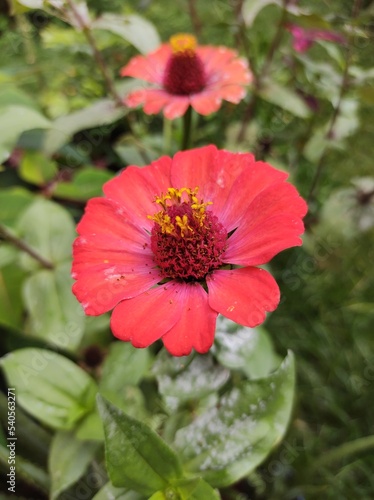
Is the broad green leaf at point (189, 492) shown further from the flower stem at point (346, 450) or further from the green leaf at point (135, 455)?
the flower stem at point (346, 450)

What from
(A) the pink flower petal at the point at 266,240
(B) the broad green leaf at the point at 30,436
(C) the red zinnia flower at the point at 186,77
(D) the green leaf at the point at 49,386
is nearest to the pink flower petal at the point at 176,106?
(C) the red zinnia flower at the point at 186,77

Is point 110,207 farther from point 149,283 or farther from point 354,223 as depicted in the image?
point 354,223

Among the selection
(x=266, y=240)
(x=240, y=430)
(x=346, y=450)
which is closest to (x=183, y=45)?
(x=266, y=240)

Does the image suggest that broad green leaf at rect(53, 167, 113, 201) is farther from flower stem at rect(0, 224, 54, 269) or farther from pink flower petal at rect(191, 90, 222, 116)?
pink flower petal at rect(191, 90, 222, 116)

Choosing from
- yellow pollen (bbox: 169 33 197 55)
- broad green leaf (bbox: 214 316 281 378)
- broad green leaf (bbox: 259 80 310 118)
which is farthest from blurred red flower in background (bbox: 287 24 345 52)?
broad green leaf (bbox: 214 316 281 378)

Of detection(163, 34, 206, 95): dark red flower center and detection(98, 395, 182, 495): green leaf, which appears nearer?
detection(98, 395, 182, 495): green leaf

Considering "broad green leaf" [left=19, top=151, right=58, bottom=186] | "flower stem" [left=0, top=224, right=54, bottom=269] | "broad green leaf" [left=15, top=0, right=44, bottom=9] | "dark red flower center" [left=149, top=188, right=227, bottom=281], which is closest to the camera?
"dark red flower center" [left=149, top=188, right=227, bottom=281]

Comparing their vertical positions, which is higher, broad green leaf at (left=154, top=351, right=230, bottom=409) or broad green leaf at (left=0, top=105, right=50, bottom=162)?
broad green leaf at (left=0, top=105, right=50, bottom=162)
